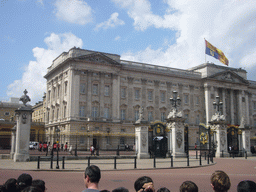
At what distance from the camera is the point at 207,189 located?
10.6 meters

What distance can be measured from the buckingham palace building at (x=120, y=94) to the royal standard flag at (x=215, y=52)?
4700 mm

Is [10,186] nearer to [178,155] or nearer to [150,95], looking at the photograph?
[178,155]

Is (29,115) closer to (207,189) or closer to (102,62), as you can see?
(207,189)

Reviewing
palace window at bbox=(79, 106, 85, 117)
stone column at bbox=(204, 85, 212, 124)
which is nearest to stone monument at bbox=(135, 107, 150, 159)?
palace window at bbox=(79, 106, 85, 117)

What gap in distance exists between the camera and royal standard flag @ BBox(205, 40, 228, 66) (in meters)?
59.3

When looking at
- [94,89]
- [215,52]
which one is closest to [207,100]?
[215,52]

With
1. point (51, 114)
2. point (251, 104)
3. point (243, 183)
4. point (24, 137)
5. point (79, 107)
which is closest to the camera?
point (243, 183)

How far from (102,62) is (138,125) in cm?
3052

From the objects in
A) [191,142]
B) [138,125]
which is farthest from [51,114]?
[138,125]

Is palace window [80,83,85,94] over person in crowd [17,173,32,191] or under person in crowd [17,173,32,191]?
over

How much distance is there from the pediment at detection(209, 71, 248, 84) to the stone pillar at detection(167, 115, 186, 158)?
141 ft

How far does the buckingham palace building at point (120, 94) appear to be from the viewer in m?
51.8

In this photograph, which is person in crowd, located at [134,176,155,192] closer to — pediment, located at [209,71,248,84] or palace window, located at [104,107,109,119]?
palace window, located at [104,107,109,119]

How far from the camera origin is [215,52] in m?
61.4
